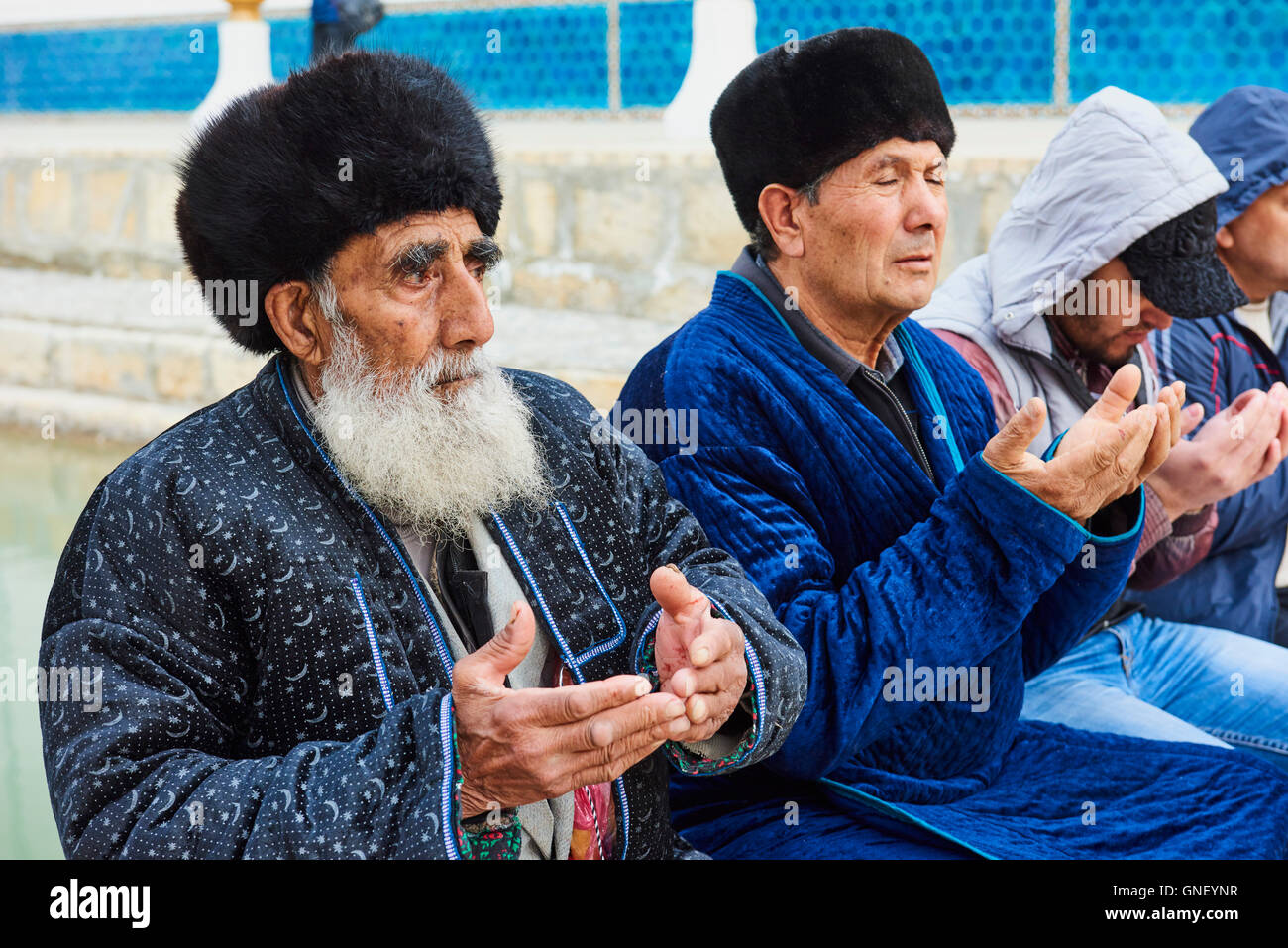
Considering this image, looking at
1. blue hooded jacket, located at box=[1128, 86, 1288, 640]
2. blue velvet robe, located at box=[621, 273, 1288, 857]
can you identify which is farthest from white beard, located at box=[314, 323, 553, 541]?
blue hooded jacket, located at box=[1128, 86, 1288, 640]

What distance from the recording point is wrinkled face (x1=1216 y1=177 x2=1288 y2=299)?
3.19m

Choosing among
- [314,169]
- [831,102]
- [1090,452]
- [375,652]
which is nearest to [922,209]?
[831,102]

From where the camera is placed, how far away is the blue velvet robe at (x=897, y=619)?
2016 millimetres

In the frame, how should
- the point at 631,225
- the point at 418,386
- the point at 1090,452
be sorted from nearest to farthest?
the point at 418,386, the point at 1090,452, the point at 631,225

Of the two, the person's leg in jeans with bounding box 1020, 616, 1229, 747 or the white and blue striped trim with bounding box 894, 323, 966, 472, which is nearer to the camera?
the white and blue striped trim with bounding box 894, 323, 966, 472

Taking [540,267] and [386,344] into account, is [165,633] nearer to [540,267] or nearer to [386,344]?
[386,344]

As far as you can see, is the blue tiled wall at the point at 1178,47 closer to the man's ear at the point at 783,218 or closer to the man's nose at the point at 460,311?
the man's ear at the point at 783,218

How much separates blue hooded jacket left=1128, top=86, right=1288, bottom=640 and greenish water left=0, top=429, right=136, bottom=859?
2591 millimetres

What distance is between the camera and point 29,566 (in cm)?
525

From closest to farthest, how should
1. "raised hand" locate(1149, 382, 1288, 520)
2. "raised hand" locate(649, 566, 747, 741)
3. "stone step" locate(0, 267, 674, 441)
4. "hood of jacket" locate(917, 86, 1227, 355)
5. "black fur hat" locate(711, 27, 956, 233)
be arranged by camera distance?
1. "raised hand" locate(649, 566, 747, 741)
2. "black fur hat" locate(711, 27, 956, 233)
3. "raised hand" locate(1149, 382, 1288, 520)
4. "hood of jacket" locate(917, 86, 1227, 355)
5. "stone step" locate(0, 267, 674, 441)

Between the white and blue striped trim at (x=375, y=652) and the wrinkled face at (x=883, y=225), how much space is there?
104 centimetres

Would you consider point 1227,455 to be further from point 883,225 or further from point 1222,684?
point 883,225

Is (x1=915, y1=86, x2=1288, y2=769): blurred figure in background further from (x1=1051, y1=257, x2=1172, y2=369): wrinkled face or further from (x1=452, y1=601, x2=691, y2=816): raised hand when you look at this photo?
(x1=452, y1=601, x2=691, y2=816): raised hand

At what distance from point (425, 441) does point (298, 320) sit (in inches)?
9.6
